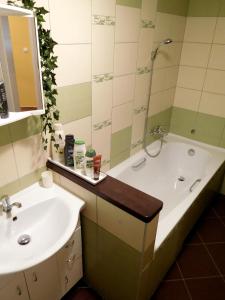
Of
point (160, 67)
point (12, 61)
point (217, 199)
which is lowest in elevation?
point (217, 199)

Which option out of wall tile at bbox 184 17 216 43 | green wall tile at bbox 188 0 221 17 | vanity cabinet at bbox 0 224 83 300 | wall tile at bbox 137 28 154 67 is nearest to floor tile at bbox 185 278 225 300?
vanity cabinet at bbox 0 224 83 300

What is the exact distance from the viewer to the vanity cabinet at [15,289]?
115 centimetres

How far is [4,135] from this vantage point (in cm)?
123

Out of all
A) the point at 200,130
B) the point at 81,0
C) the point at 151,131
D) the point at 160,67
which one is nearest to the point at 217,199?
the point at 200,130

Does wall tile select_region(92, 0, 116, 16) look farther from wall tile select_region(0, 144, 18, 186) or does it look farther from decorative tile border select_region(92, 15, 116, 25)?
wall tile select_region(0, 144, 18, 186)

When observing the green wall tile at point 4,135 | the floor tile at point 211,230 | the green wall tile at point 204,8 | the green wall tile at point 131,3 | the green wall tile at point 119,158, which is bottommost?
the floor tile at point 211,230

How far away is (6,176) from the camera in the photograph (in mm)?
1317

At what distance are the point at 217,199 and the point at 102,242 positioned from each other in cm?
171

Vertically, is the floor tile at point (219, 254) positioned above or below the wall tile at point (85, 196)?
below

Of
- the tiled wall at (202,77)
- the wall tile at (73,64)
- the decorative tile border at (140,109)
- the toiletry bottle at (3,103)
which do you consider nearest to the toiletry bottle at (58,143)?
the wall tile at (73,64)

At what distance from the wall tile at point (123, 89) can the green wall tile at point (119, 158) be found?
489 mm

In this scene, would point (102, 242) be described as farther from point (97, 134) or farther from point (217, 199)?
point (217, 199)

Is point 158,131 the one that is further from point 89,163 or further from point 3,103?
point 3,103

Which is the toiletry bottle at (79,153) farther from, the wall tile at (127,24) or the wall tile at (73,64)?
the wall tile at (127,24)
